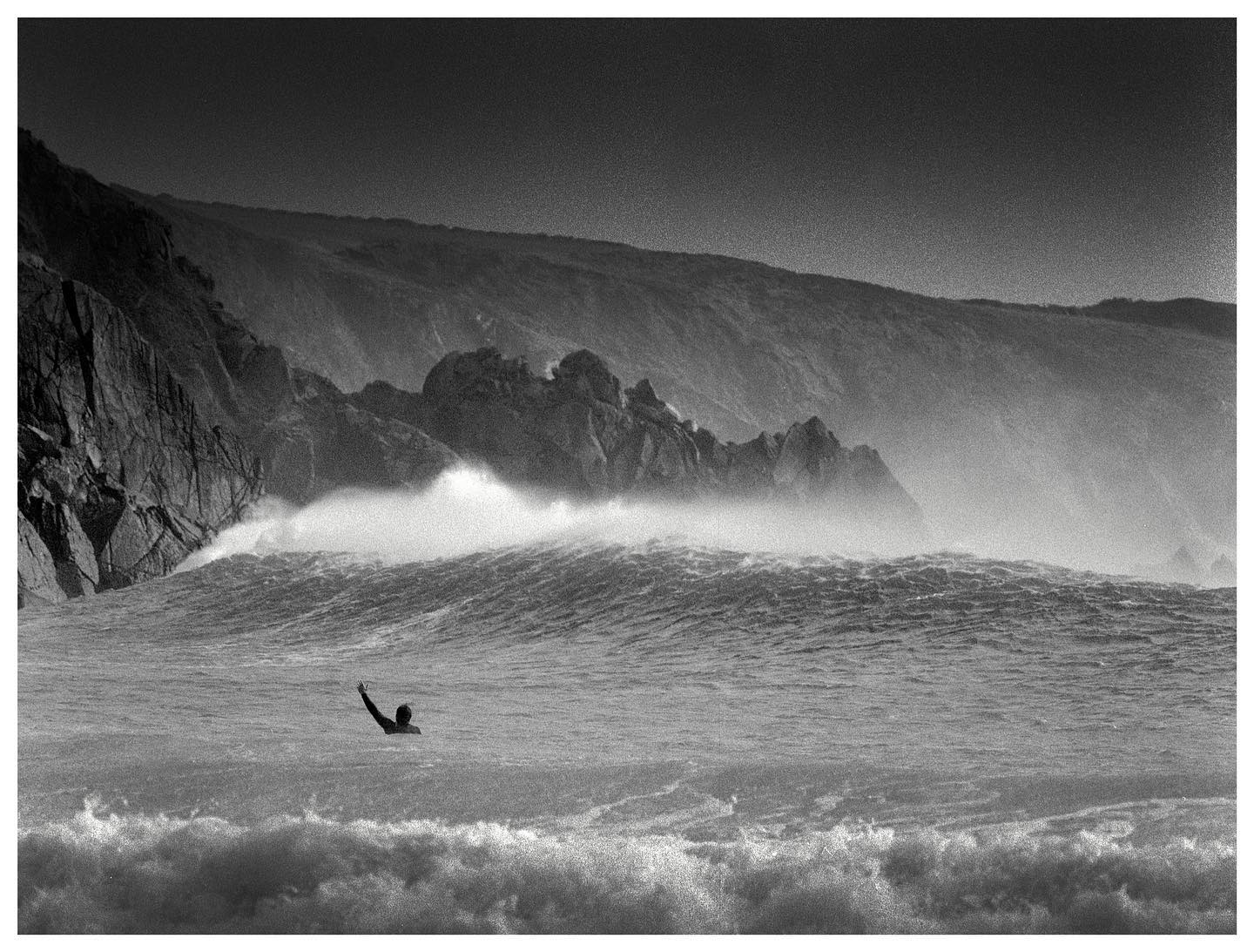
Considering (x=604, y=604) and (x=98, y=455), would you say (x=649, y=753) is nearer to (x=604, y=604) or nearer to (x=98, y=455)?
(x=604, y=604)

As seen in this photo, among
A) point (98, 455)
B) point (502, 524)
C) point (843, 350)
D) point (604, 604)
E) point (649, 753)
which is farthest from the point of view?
point (843, 350)

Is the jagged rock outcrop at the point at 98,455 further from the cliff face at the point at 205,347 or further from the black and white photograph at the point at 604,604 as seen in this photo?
the cliff face at the point at 205,347

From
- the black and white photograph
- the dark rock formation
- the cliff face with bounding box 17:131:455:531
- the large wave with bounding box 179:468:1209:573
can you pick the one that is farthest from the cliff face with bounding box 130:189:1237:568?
the black and white photograph

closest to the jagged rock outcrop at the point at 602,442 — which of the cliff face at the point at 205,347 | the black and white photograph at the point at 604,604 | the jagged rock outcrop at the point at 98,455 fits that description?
the cliff face at the point at 205,347

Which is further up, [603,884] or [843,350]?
[843,350]

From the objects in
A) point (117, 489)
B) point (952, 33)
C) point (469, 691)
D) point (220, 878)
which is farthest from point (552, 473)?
point (220, 878)

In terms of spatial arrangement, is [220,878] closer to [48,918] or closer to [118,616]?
[48,918]

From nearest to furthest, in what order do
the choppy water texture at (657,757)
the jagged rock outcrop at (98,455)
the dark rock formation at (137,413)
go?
the choppy water texture at (657,757), the jagged rock outcrop at (98,455), the dark rock formation at (137,413)

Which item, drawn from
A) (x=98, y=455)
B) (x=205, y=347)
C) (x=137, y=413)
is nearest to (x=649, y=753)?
(x=98, y=455)
